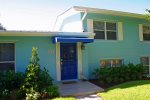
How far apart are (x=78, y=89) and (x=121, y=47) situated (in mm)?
6446

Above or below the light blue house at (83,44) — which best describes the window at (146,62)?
below

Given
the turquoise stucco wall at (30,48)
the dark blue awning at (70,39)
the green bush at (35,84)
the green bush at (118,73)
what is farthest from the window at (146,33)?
the green bush at (35,84)

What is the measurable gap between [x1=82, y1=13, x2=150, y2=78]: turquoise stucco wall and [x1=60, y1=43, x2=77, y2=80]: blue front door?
70 cm

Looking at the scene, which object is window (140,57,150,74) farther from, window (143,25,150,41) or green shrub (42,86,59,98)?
green shrub (42,86,59,98)

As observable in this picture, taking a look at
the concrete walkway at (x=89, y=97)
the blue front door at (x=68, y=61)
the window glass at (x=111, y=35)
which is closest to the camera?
the concrete walkway at (x=89, y=97)

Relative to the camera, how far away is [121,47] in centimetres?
1675

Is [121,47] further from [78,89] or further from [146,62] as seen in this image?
[78,89]

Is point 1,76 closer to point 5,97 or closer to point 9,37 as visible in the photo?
point 5,97

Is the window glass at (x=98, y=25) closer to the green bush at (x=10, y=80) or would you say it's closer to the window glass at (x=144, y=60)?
the window glass at (x=144, y=60)

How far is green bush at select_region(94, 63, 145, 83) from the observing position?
13774mm

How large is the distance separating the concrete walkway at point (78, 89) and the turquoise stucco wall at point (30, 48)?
1558 millimetres

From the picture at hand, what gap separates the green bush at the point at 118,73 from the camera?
45.2ft

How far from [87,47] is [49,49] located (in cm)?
280

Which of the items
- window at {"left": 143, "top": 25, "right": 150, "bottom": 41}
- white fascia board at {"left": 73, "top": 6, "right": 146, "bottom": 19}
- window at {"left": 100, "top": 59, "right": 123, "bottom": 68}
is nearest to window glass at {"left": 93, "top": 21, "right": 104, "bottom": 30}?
white fascia board at {"left": 73, "top": 6, "right": 146, "bottom": 19}
